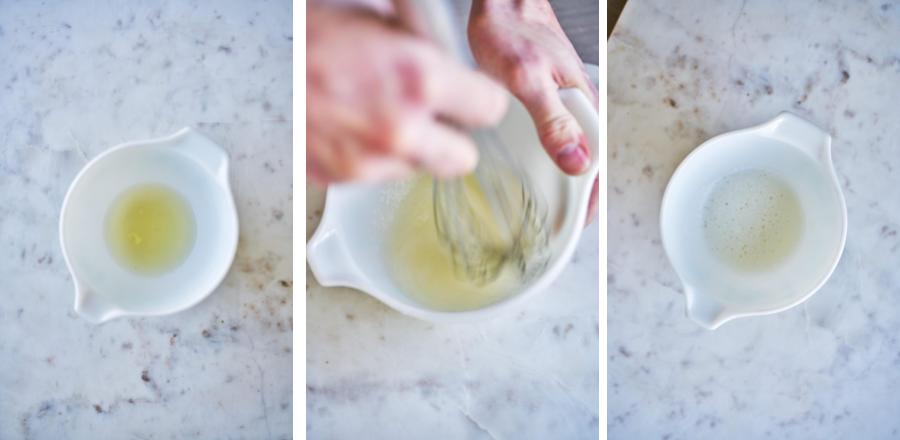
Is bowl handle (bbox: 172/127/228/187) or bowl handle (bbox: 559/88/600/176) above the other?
bowl handle (bbox: 559/88/600/176)

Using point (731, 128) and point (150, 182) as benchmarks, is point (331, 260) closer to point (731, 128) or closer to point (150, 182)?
point (150, 182)

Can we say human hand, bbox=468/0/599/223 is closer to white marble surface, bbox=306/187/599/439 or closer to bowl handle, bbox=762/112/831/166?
white marble surface, bbox=306/187/599/439

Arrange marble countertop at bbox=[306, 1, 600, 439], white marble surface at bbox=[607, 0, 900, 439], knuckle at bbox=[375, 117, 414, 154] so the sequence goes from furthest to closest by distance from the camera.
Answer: white marble surface at bbox=[607, 0, 900, 439] < marble countertop at bbox=[306, 1, 600, 439] < knuckle at bbox=[375, 117, 414, 154]

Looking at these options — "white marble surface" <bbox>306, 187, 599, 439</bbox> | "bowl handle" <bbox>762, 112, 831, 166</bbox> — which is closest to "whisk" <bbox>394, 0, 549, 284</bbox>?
"white marble surface" <bbox>306, 187, 599, 439</bbox>

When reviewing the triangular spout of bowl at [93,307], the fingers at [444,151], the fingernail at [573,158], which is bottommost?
the triangular spout of bowl at [93,307]

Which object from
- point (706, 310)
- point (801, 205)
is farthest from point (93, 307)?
point (801, 205)

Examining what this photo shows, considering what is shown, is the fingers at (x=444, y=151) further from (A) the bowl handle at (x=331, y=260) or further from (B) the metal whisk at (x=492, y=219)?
(A) the bowl handle at (x=331, y=260)

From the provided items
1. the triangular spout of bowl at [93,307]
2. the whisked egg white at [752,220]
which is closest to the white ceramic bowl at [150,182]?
the triangular spout of bowl at [93,307]

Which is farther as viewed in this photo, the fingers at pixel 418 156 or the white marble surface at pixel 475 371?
the white marble surface at pixel 475 371

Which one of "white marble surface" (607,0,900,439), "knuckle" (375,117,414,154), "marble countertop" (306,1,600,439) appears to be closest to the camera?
"knuckle" (375,117,414,154)
